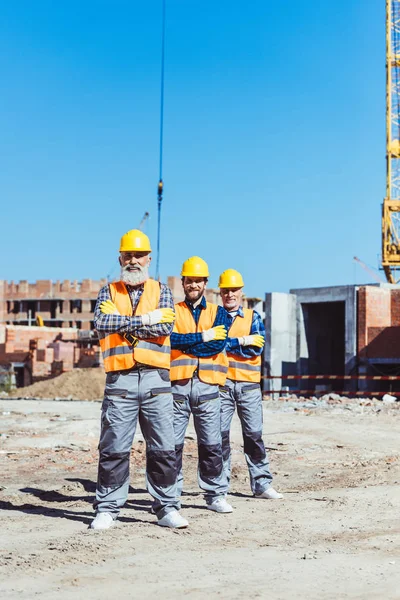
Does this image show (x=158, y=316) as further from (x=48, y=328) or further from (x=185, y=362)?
(x=48, y=328)

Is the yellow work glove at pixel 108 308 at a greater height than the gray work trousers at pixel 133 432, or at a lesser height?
greater

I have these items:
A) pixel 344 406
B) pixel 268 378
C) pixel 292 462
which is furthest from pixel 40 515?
pixel 268 378

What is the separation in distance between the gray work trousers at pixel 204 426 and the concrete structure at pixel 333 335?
20.2 m

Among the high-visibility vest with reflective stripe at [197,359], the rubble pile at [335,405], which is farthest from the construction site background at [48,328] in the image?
the high-visibility vest with reflective stripe at [197,359]

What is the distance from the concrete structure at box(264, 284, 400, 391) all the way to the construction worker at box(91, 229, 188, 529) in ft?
68.9

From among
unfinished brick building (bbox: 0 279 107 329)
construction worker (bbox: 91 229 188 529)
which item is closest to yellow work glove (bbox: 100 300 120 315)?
construction worker (bbox: 91 229 188 529)

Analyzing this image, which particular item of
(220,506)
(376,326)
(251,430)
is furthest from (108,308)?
(376,326)

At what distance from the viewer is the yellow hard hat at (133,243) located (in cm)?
640

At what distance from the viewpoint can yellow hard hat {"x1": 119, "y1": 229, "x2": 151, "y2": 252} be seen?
6402mm

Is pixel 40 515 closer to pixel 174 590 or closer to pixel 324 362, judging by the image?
pixel 174 590

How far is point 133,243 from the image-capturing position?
6402 mm

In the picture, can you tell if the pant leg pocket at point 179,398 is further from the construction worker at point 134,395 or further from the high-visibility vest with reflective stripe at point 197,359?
the construction worker at point 134,395

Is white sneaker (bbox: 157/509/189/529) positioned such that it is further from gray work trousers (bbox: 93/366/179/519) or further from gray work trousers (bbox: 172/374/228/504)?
gray work trousers (bbox: 172/374/228/504)

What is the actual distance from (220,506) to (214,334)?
4.49ft
